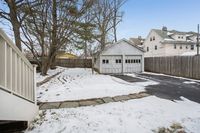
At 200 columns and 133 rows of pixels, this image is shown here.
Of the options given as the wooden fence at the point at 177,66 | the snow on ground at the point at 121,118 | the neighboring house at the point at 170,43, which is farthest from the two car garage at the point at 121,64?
the neighboring house at the point at 170,43

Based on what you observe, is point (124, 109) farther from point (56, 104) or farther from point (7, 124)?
point (7, 124)

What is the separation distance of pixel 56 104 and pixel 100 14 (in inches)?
760

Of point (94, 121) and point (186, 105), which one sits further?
point (186, 105)

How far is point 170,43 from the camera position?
31.6 metres

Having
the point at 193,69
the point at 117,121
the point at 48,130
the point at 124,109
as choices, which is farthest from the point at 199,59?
the point at 48,130

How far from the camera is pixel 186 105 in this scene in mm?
6094

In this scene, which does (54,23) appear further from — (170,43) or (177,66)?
(170,43)

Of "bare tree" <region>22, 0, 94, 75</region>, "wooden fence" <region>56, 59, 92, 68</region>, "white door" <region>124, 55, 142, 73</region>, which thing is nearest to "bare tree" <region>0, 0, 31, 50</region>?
"bare tree" <region>22, 0, 94, 75</region>

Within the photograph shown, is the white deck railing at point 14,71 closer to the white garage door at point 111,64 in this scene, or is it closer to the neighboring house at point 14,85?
the neighboring house at point 14,85

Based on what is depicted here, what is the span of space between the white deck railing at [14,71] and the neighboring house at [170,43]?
29782mm

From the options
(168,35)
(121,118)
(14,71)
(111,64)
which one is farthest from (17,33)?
(168,35)

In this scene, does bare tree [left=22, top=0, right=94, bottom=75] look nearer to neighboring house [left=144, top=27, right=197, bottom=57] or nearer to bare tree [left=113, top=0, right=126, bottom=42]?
bare tree [left=113, top=0, right=126, bottom=42]

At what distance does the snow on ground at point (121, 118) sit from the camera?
13.2ft

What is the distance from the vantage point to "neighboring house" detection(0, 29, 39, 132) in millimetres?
2623
